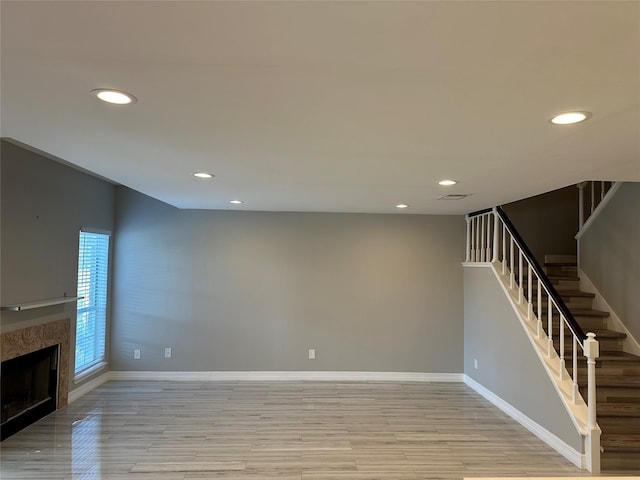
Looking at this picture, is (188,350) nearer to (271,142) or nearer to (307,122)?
(271,142)

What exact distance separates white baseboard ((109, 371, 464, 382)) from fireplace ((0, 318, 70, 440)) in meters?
1.13

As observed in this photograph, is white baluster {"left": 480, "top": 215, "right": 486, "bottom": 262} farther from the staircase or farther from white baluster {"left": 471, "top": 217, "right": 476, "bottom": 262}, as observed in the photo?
the staircase

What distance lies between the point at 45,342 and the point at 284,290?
9.01 feet

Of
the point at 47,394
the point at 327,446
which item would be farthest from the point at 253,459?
the point at 47,394

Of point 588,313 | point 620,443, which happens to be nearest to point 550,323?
point 620,443

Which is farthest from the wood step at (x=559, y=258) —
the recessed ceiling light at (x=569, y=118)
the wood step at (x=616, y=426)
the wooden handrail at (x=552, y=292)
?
the recessed ceiling light at (x=569, y=118)

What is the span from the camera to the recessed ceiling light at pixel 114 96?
164cm

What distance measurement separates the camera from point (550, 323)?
3.76 metres

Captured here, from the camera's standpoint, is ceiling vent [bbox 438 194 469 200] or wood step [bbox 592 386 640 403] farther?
ceiling vent [bbox 438 194 469 200]

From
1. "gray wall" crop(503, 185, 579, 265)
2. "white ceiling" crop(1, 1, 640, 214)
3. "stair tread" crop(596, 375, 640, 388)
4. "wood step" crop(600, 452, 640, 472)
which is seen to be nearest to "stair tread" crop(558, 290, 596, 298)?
"gray wall" crop(503, 185, 579, 265)

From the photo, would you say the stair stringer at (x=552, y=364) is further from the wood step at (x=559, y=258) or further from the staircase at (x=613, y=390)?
the wood step at (x=559, y=258)

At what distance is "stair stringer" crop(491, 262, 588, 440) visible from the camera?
3275mm

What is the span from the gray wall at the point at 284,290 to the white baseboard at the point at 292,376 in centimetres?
8

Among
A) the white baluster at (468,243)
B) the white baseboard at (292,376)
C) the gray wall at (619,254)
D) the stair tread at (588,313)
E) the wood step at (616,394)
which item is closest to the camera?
the wood step at (616,394)
